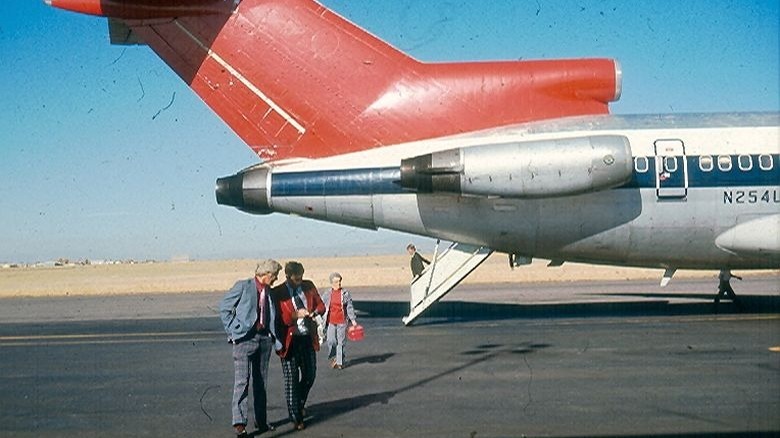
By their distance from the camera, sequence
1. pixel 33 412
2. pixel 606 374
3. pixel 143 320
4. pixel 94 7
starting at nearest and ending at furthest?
pixel 33 412 → pixel 606 374 → pixel 94 7 → pixel 143 320

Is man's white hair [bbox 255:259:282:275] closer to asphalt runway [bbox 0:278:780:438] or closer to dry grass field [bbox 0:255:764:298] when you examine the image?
asphalt runway [bbox 0:278:780:438]

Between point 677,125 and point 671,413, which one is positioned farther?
point 677,125

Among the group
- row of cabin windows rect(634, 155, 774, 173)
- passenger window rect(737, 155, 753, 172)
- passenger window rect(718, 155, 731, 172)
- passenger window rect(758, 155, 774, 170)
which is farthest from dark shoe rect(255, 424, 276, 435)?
passenger window rect(758, 155, 774, 170)

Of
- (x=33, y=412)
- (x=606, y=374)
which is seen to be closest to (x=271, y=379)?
(x=33, y=412)

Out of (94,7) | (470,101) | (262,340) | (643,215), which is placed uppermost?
(94,7)

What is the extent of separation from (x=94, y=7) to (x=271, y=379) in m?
8.73

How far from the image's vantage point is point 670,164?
15609 mm

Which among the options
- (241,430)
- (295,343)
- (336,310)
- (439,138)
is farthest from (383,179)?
(241,430)

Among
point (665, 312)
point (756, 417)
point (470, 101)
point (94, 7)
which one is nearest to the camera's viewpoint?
point (756, 417)

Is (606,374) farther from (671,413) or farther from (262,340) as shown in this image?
(262,340)

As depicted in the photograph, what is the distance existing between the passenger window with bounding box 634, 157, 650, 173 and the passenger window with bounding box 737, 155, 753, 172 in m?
1.98

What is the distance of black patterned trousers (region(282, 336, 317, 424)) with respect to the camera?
7887 mm

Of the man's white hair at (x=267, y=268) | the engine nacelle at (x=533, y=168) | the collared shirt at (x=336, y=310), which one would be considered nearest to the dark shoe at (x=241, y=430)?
the man's white hair at (x=267, y=268)

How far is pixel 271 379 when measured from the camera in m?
11.2
